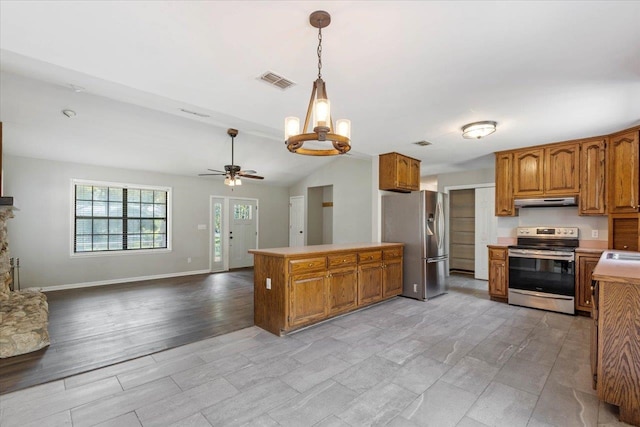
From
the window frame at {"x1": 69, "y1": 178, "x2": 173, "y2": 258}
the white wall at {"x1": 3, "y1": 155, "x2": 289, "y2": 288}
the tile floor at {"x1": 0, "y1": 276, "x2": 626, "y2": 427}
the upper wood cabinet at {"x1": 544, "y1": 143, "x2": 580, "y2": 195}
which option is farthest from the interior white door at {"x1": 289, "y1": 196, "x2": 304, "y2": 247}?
the upper wood cabinet at {"x1": 544, "y1": 143, "x2": 580, "y2": 195}

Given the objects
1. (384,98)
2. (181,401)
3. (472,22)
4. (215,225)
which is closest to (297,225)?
(215,225)

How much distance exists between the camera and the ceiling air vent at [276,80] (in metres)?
2.53

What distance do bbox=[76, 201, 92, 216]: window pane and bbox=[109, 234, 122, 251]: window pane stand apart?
0.62 meters

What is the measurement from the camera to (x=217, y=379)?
2.42 meters

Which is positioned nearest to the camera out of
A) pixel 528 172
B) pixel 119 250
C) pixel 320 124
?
pixel 320 124

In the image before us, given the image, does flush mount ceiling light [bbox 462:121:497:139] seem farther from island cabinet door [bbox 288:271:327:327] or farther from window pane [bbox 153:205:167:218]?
window pane [bbox 153:205:167:218]

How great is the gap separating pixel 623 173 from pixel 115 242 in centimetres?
869

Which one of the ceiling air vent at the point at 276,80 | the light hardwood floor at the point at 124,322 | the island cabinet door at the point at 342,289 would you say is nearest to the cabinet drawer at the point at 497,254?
the island cabinet door at the point at 342,289

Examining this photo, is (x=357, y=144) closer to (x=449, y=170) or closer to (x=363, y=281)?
(x=363, y=281)

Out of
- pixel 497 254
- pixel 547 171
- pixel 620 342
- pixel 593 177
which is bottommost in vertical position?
pixel 620 342

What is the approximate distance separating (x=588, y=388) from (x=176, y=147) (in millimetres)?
6466

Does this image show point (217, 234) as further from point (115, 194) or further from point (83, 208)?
point (83, 208)

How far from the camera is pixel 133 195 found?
654 centimetres

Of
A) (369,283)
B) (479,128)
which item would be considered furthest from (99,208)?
(479,128)
